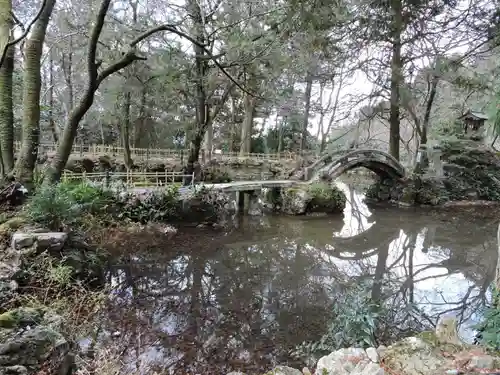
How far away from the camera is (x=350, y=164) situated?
46.8 ft

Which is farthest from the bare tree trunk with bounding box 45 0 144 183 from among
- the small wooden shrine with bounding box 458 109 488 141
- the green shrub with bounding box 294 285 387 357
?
the small wooden shrine with bounding box 458 109 488 141

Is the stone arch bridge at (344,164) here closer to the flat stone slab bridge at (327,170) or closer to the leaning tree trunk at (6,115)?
the flat stone slab bridge at (327,170)

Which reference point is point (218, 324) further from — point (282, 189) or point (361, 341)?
point (282, 189)

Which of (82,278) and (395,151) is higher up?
(395,151)

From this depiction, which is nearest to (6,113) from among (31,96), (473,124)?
(31,96)

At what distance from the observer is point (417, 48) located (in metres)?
8.81

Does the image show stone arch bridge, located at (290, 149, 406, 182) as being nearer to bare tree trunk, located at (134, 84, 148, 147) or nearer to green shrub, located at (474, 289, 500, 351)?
bare tree trunk, located at (134, 84, 148, 147)

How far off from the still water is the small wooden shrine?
311 inches

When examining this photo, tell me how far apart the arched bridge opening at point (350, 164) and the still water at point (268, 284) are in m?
2.78

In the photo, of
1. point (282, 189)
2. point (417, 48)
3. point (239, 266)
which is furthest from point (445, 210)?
point (239, 266)

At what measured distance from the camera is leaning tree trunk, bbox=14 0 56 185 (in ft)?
18.4

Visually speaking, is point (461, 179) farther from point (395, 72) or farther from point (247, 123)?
point (247, 123)

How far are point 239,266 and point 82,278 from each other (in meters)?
3.15

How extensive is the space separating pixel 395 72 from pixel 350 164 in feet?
15.7
